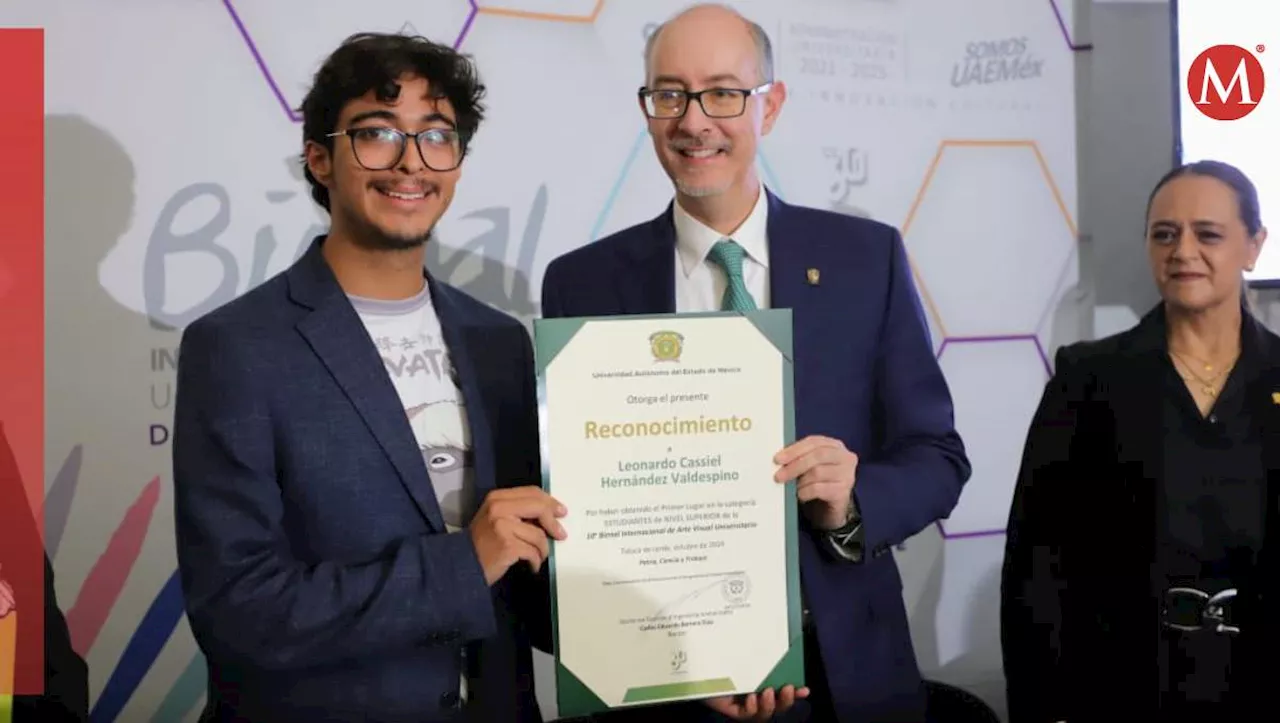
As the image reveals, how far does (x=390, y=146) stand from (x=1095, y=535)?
1.57 m

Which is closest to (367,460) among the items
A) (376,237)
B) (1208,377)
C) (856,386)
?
(376,237)

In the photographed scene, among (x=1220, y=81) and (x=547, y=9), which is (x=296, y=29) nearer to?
(x=547, y=9)

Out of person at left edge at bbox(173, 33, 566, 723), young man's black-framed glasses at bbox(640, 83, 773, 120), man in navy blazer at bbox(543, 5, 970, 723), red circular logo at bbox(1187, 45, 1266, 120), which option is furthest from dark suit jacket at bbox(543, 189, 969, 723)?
red circular logo at bbox(1187, 45, 1266, 120)

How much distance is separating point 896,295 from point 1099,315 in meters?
1.49

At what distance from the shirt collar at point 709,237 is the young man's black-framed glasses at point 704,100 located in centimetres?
16

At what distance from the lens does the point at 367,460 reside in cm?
130

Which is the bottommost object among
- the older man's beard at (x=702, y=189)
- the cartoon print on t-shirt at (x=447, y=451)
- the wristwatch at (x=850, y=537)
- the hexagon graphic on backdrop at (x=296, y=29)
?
the wristwatch at (x=850, y=537)

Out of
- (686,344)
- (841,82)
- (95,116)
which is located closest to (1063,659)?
(686,344)

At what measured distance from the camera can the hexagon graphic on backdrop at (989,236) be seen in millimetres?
2631

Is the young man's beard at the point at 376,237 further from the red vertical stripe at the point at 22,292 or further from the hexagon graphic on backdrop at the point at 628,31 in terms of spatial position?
the hexagon graphic on backdrop at the point at 628,31

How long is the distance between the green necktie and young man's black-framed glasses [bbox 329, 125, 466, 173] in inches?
18.2

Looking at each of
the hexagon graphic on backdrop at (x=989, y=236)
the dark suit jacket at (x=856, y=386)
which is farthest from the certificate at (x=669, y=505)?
the hexagon graphic on backdrop at (x=989, y=236)

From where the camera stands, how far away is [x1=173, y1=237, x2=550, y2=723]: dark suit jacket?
4.05ft

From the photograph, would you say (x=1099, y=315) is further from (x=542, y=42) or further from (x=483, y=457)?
(x=483, y=457)
